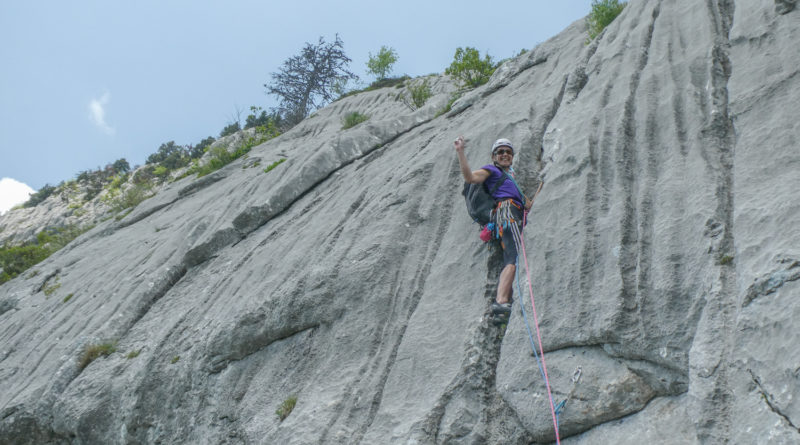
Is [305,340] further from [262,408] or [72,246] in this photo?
[72,246]

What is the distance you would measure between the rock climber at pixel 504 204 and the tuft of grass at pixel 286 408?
3.01m

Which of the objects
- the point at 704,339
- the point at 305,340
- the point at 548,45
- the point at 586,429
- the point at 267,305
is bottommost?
the point at 586,429

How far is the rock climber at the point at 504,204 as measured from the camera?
23.3 ft

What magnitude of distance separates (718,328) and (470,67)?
17.4 metres

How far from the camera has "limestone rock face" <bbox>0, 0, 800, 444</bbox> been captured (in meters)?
5.08

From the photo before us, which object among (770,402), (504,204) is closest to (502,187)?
(504,204)

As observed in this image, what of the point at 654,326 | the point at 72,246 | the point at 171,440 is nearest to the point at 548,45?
the point at 654,326

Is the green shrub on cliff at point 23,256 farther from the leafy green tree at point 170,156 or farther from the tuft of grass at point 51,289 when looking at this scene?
the leafy green tree at point 170,156

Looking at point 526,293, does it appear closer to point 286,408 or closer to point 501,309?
point 501,309

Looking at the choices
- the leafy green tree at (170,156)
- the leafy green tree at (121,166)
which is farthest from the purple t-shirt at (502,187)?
the leafy green tree at (121,166)

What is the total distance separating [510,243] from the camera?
7531 mm

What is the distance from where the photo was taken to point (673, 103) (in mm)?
7898

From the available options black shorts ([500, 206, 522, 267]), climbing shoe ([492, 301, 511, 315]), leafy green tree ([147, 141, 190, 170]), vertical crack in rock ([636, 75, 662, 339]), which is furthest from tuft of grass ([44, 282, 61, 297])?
leafy green tree ([147, 141, 190, 170])

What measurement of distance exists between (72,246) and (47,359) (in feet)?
36.6
